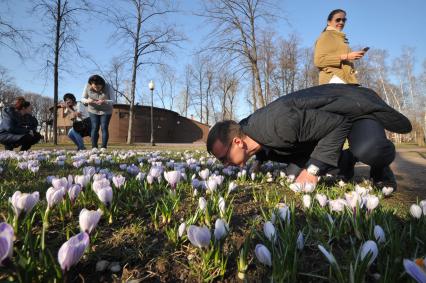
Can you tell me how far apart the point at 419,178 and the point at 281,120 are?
2.50 meters

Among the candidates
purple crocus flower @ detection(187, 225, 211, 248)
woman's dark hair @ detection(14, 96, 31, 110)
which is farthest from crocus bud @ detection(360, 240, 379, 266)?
woman's dark hair @ detection(14, 96, 31, 110)

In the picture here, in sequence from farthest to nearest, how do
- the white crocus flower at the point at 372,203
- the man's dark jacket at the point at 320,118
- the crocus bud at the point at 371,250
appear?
the man's dark jacket at the point at 320,118 < the white crocus flower at the point at 372,203 < the crocus bud at the point at 371,250

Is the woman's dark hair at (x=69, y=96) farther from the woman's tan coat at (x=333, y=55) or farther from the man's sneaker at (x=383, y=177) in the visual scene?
the man's sneaker at (x=383, y=177)

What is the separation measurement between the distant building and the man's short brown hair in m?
35.8

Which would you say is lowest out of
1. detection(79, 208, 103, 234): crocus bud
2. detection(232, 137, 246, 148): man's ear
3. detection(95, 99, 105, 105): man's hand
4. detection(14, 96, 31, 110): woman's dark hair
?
detection(79, 208, 103, 234): crocus bud

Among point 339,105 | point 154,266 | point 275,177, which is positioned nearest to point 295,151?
point 275,177

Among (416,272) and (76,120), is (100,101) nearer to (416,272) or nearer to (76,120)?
(76,120)

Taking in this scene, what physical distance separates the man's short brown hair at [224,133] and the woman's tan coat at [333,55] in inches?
82.7

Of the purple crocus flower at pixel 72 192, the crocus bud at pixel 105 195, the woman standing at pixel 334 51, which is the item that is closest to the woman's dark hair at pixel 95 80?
the woman standing at pixel 334 51

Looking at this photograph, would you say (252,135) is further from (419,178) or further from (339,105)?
(419,178)

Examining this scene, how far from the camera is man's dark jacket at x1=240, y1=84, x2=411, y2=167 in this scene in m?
2.68

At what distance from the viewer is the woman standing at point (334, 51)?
13.8 ft

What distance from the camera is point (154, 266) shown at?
3.76 ft

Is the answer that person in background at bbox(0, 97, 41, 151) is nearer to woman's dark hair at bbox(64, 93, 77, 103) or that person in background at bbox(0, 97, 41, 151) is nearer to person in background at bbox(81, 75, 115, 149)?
woman's dark hair at bbox(64, 93, 77, 103)
